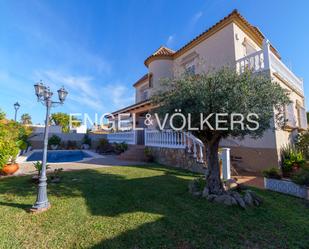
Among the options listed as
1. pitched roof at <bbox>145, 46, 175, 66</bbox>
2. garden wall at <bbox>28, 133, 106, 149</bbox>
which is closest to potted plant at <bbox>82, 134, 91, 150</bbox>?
garden wall at <bbox>28, 133, 106, 149</bbox>

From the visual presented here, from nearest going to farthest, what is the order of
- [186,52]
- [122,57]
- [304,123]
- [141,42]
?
[304,123], [186,52], [141,42], [122,57]

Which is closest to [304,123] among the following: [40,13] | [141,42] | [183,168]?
[183,168]

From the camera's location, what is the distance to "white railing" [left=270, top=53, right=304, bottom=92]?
11428 mm

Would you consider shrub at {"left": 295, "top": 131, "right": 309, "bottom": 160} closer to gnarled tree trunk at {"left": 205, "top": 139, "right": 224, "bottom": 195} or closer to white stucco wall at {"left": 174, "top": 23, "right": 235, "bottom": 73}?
white stucco wall at {"left": 174, "top": 23, "right": 235, "bottom": 73}

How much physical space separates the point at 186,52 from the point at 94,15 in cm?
952

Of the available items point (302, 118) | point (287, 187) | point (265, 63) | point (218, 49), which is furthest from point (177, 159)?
point (302, 118)

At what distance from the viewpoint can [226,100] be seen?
538 cm

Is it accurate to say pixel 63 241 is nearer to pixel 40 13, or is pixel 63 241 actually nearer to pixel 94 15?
pixel 40 13

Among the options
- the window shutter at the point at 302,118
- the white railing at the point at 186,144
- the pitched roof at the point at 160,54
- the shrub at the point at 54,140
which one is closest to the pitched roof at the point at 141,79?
the pitched roof at the point at 160,54

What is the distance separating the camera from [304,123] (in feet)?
51.6

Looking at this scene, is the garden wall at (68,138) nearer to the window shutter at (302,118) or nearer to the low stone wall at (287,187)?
the low stone wall at (287,187)

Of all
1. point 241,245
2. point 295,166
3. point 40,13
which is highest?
point 40,13

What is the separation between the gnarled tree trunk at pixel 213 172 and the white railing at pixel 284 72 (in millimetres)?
8460

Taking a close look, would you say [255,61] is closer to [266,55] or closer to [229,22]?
[266,55]
